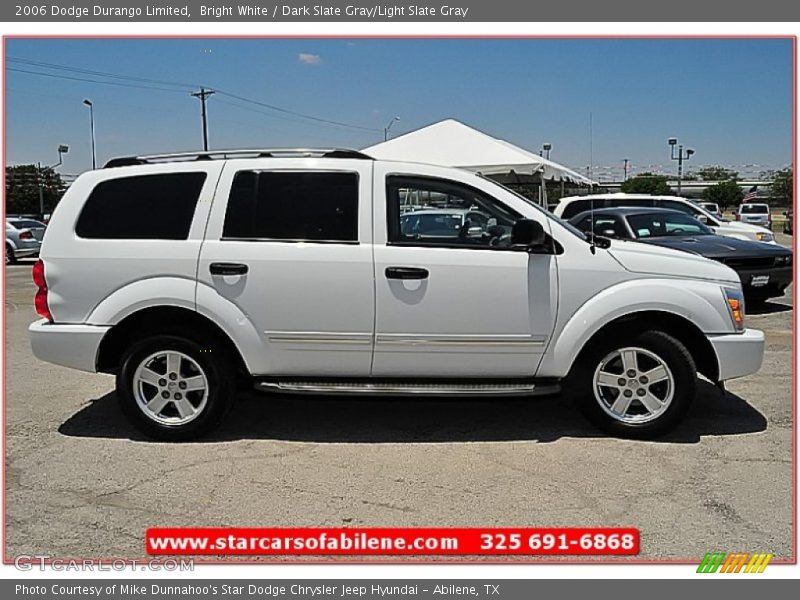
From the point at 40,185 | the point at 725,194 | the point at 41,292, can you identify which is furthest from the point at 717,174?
the point at 41,292

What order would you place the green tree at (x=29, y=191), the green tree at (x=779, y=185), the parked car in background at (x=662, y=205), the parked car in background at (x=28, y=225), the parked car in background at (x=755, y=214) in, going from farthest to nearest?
the green tree at (x=779, y=185) < the green tree at (x=29, y=191) < the parked car in background at (x=755, y=214) < the parked car in background at (x=28, y=225) < the parked car in background at (x=662, y=205)

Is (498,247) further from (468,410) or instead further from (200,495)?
(200,495)

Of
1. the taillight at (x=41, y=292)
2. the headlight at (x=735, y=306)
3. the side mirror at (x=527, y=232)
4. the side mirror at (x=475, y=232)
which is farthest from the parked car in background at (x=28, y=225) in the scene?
the headlight at (x=735, y=306)

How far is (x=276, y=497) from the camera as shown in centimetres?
412

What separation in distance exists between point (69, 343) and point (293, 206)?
177 cm

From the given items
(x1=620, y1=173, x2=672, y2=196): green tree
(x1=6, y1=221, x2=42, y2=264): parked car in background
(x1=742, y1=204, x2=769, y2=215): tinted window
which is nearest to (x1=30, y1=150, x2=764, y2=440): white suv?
(x1=6, y1=221, x2=42, y2=264): parked car in background

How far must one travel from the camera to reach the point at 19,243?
21.1 metres

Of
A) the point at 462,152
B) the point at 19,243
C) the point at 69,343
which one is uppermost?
the point at 462,152

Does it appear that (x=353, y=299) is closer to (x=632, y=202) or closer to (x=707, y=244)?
(x=707, y=244)

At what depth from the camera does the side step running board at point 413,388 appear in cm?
481

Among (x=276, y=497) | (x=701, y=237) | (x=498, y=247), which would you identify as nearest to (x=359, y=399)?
(x=276, y=497)

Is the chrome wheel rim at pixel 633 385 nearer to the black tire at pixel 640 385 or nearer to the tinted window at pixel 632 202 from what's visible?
the black tire at pixel 640 385

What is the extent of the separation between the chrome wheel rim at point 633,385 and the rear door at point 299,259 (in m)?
1.61

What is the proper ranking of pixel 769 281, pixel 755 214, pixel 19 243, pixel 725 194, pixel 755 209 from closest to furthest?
pixel 769 281
pixel 19 243
pixel 755 214
pixel 755 209
pixel 725 194
